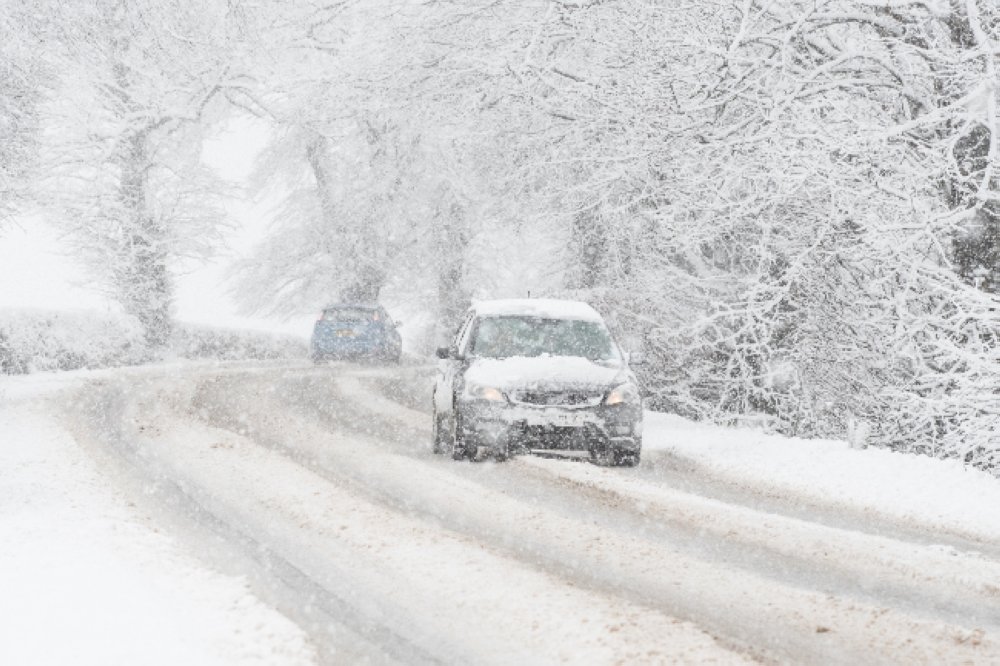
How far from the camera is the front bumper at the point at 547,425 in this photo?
11.6 m

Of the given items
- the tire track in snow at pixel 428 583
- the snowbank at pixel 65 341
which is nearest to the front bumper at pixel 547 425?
the tire track in snow at pixel 428 583

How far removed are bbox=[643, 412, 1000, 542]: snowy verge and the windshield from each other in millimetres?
1775

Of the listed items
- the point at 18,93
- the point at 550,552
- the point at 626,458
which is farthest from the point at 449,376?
the point at 18,93

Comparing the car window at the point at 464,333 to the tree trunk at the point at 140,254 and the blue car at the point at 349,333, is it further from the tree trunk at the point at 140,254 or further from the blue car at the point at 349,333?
the tree trunk at the point at 140,254

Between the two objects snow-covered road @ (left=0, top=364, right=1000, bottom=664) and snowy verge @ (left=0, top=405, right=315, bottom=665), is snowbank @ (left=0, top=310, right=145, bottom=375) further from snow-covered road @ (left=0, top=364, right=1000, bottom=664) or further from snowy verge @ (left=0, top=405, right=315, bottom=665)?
snowy verge @ (left=0, top=405, right=315, bottom=665)

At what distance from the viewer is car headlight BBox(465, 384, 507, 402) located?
11625 millimetres

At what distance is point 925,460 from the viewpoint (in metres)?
11.8

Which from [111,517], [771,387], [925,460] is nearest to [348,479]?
[111,517]

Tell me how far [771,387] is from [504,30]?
6458 mm

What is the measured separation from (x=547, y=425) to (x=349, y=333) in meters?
20.4

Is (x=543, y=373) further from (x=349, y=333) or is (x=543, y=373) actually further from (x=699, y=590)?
(x=349, y=333)

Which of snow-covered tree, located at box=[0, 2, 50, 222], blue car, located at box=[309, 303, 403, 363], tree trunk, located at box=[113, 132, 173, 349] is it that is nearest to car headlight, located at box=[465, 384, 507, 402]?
snow-covered tree, located at box=[0, 2, 50, 222]

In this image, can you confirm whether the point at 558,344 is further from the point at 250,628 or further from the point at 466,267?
the point at 466,267

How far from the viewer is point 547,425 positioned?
11586mm
